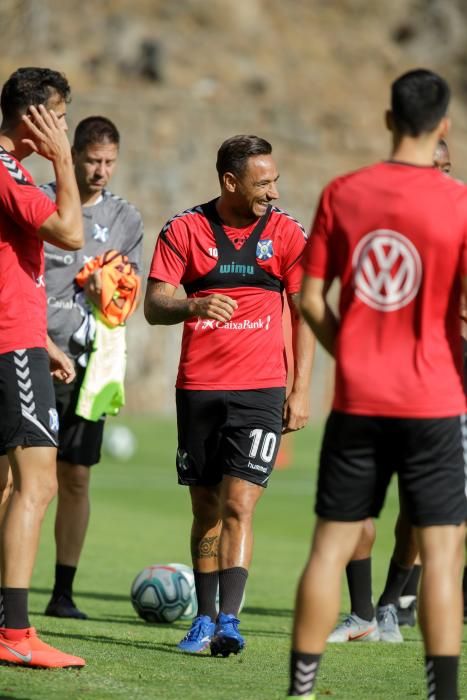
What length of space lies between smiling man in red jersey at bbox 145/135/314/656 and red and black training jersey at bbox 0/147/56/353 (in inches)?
38.0

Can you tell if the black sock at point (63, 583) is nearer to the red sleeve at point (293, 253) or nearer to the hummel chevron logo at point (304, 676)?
the red sleeve at point (293, 253)

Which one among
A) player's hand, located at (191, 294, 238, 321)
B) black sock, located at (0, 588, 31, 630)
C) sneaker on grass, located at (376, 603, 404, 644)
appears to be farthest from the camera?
sneaker on grass, located at (376, 603, 404, 644)

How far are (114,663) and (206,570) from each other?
1.07m

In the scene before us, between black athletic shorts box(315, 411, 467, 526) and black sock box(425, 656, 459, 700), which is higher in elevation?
black athletic shorts box(315, 411, 467, 526)

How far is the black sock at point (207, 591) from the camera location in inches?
273

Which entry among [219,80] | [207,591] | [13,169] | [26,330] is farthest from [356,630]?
[219,80]

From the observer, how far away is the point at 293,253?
6953 mm

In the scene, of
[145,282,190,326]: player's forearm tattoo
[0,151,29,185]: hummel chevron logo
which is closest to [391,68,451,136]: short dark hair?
[0,151,29,185]: hummel chevron logo

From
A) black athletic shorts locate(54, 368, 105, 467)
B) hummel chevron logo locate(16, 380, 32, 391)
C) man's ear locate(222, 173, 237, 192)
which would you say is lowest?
black athletic shorts locate(54, 368, 105, 467)

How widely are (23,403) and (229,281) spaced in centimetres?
150

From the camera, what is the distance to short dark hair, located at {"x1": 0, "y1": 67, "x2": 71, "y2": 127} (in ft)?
19.2

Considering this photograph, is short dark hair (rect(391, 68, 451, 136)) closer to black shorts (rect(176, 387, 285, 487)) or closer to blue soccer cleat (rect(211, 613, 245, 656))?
black shorts (rect(176, 387, 285, 487))

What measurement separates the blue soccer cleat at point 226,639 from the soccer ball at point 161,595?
4.89 feet

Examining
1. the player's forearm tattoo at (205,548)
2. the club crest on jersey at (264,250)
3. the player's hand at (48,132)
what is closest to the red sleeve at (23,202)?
the player's hand at (48,132)
